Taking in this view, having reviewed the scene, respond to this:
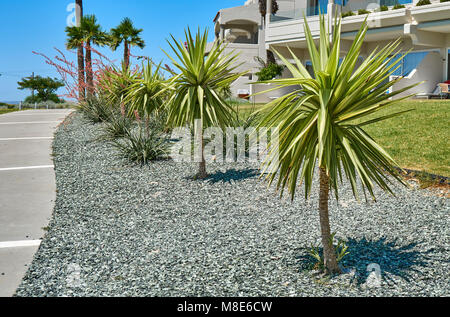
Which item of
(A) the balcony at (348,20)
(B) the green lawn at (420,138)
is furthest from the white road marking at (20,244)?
(A) the balcony at (348,20)

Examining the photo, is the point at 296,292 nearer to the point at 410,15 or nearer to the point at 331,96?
the point at 331,96

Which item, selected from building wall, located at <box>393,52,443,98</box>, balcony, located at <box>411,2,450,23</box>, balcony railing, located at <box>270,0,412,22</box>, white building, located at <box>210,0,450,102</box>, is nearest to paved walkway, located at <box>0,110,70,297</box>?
white building, located at <box>210,0,450,102</box>

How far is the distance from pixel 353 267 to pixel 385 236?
1.07m

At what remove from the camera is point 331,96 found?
11.9ft

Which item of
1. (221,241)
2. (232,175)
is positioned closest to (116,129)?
(232,175)

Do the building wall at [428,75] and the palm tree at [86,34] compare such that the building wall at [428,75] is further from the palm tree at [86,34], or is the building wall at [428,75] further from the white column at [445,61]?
the palm tree at [86,34]

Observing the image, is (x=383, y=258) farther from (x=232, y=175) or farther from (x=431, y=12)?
(x=431, y=12)

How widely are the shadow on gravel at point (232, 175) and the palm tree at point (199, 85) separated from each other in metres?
0.98

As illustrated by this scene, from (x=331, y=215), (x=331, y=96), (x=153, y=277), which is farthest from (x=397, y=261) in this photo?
(x=153, y=277)

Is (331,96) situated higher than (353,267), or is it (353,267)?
(331,96)

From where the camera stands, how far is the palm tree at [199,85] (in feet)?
24.1

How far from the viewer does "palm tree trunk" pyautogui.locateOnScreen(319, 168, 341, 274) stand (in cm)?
404

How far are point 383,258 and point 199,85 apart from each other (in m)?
4.40

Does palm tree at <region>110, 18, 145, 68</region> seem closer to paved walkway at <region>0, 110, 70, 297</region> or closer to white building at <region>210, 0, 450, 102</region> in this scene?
white building at <region>210, 0, 450, 102</region>
